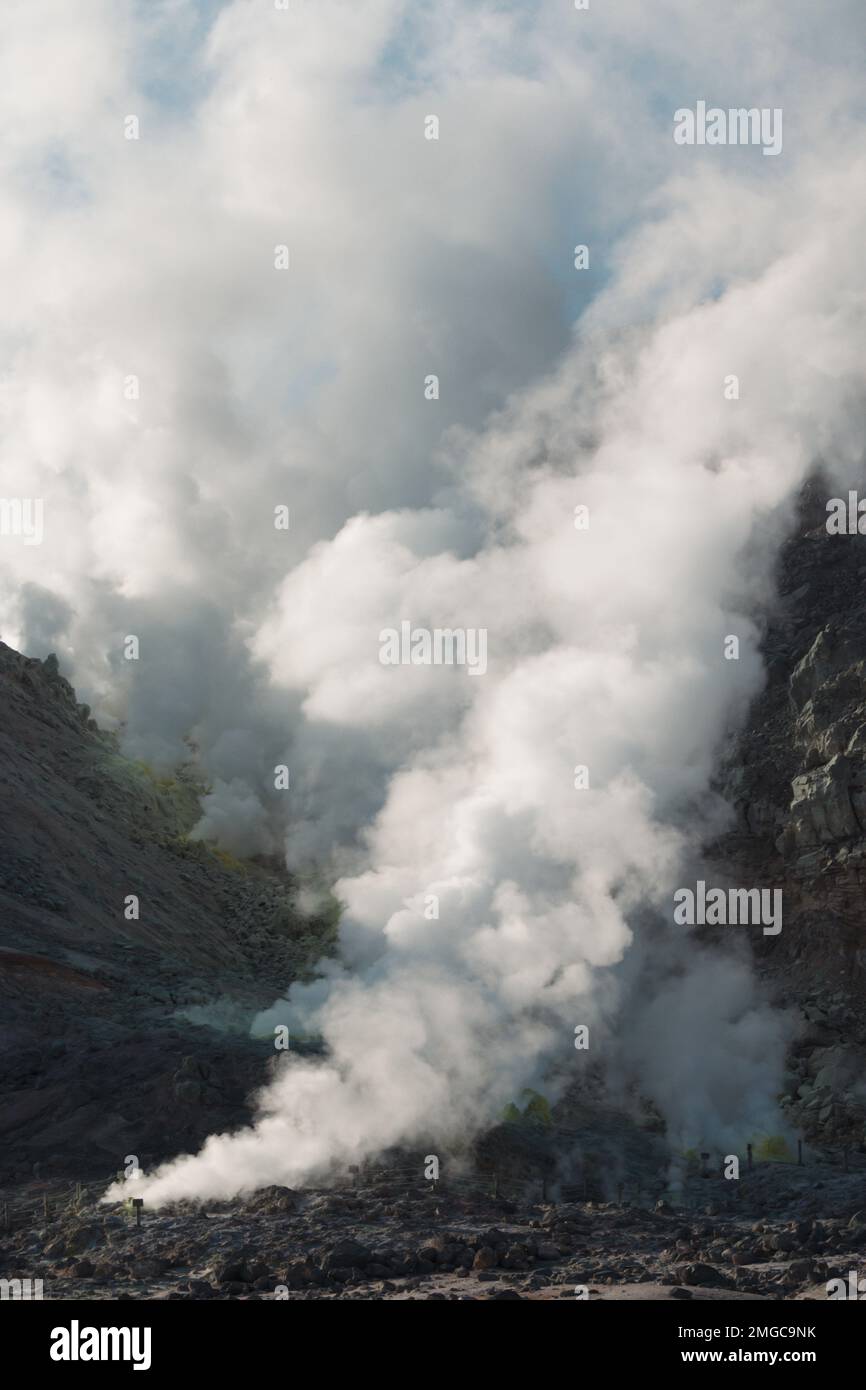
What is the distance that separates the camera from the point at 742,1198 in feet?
112

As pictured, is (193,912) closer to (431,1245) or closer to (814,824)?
(814,824)

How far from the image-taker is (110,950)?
47.7m

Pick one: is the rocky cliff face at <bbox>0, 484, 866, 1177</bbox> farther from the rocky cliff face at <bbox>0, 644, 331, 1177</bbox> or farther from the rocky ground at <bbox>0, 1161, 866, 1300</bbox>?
the rocky ground at <bbox>0, 1161, 866, 1300</bbox>

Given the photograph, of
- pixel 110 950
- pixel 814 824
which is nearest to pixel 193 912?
pixel 110 950

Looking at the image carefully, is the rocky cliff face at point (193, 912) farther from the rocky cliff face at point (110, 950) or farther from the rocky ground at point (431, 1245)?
the rocky ground at point (431, 1245)

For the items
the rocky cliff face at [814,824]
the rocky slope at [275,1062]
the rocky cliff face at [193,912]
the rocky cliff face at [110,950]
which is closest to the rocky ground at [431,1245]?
the rocky slope at [275,1062]

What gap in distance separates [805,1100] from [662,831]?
1106 centimetres

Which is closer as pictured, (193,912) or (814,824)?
(814,824)

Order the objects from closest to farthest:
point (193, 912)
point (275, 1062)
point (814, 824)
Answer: point (275, 1062)
point (814, 824)
point (193, 912)

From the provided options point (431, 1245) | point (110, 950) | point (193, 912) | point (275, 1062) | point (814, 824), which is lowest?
point (431, 1245)

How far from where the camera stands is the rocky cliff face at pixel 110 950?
1406 inches
